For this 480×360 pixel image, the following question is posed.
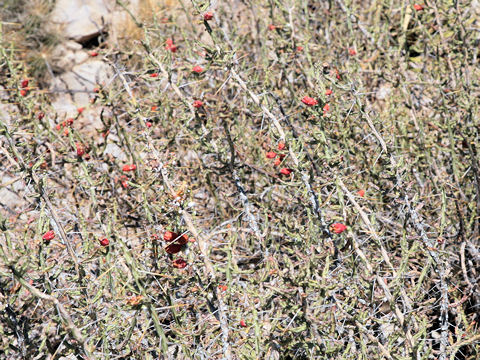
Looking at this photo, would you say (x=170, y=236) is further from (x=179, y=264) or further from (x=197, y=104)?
(x=197, y=104)

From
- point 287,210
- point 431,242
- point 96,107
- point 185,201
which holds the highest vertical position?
point 185,201

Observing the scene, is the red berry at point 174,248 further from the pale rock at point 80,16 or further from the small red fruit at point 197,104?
the pale rock at point 80,16

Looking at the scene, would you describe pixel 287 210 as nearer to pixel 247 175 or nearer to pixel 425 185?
pixel 247 175

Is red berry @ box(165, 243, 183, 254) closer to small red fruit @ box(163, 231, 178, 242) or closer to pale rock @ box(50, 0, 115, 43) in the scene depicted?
small red fruit @ box(163, 231, 178, 242)

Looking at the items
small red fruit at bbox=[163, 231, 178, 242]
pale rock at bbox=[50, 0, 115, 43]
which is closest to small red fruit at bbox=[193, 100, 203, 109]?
small red fruit at bbox=[163, 231, 178, 242]

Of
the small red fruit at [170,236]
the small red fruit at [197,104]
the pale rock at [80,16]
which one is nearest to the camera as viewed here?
the small red fruit at [170,236]

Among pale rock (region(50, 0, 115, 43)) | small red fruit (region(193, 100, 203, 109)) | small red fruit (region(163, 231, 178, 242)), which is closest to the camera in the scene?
small red fruit (region(163, 231, 178, 242))

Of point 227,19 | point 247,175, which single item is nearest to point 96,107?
point 227,19

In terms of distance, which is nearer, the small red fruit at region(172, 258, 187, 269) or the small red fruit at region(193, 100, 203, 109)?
the small red fruit at region(172, 258, 187, 269)

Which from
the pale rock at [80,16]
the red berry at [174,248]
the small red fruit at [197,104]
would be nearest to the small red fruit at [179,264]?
the red berry at [174,248]

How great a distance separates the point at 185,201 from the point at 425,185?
162cm

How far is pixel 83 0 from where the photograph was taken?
593 centimetres

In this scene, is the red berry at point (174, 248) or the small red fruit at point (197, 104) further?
the small red fruit at point (197, 104)

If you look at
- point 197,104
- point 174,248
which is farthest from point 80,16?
point 174,248
